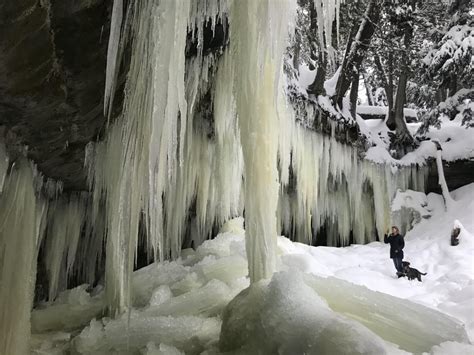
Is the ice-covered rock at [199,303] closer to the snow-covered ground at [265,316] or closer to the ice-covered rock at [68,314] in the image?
the snow-covered ground at [265,316]

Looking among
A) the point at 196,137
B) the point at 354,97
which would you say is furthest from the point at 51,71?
the point at 354,97

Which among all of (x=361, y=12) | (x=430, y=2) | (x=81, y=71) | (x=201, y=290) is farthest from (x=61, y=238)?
(x=430, y=2)

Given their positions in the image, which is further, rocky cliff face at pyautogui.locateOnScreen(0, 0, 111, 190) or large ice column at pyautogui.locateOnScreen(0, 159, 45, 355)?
large ice column at pyautogui.locateOnScreen(0, 159, 45, 355)

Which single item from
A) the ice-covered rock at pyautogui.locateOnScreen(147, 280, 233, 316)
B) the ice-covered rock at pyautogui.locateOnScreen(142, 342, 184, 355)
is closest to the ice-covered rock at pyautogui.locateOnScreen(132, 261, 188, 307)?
A: the ice-covered rock at pyautogui.locateOnScreen(147, 280, 233, 316)

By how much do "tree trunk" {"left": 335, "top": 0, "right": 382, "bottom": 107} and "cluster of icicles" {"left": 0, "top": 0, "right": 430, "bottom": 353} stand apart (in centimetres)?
104

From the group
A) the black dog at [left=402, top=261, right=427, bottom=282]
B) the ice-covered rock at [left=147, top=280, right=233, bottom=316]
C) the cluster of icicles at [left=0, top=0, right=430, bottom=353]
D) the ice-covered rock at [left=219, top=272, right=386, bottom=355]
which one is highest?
the cluster of icicles at [left=0, top=0, right=430, bottom=353]

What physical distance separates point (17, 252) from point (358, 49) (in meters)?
6.37

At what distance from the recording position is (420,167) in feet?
29.0

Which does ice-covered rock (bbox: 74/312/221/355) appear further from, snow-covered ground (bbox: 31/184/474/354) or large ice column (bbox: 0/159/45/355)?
large ice column (bbox: 0/159/45/355)

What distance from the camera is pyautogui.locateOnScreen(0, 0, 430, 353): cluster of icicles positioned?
87.1 inches

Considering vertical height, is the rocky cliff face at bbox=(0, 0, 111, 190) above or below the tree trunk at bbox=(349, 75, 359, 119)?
below

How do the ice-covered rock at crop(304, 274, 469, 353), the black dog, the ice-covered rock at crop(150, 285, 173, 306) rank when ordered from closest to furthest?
1. the ice-covered rock at crop(304, 274, 469, 353)
2. the ice-covered rock at crop(150, 285, 173, 306)
3. the black dog

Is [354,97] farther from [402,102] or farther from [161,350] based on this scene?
[161,350]

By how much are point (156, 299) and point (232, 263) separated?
100 centimetres
